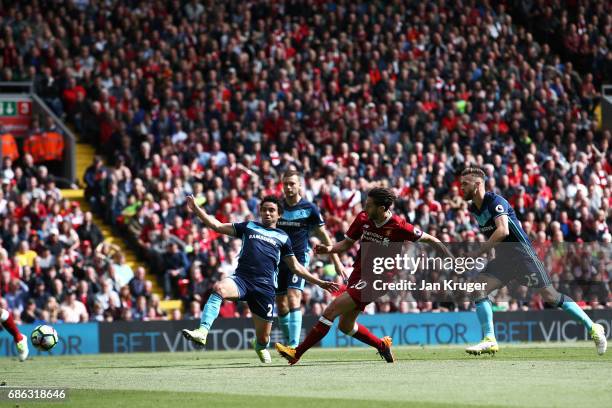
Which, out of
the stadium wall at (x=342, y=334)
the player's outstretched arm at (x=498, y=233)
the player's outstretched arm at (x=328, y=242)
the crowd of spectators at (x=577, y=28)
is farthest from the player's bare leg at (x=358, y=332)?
the crowd of spectators at (x=577, y=28)

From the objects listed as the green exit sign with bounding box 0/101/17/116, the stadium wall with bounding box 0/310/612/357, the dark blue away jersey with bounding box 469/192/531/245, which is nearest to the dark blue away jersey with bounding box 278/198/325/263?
the dark blue away jersey with bounding box 469/192/531/245

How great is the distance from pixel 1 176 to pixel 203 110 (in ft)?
16.7

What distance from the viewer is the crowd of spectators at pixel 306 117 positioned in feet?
82.9

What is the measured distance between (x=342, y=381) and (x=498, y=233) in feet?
12.0

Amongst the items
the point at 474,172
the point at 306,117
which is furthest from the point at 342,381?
the point at 306,117

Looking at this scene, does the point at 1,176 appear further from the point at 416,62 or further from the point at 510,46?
the point at 510,46

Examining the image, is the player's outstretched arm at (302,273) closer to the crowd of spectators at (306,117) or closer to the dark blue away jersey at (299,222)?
the dark blue away jersey at (299,222)

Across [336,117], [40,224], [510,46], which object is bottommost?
[40,224]

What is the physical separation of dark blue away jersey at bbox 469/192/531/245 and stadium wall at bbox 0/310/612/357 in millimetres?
8119

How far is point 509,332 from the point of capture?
2423 centimetres

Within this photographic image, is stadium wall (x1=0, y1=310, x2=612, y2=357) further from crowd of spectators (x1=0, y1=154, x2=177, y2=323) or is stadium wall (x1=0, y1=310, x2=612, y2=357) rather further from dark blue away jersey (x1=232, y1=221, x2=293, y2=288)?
dark blue away jersey (x1=232, y1=221, x2=293, y2=288)

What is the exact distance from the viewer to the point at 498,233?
48.9 ft

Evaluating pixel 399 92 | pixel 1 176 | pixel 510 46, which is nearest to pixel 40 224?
pixel 1 176

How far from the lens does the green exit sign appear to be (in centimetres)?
2691
